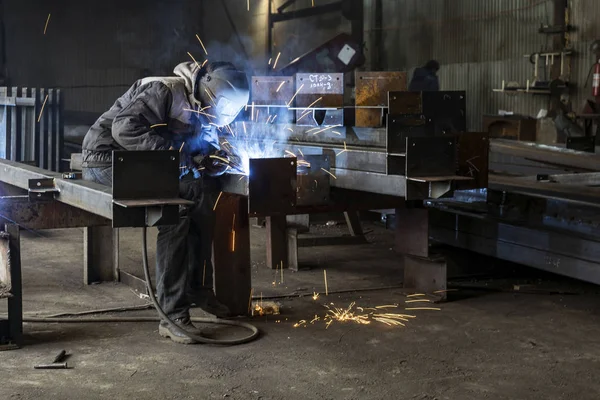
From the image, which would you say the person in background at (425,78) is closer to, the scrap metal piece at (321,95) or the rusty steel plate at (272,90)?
the rusty steel plate at (272,90)

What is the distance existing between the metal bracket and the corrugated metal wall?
847cm

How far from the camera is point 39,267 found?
20.1 ft

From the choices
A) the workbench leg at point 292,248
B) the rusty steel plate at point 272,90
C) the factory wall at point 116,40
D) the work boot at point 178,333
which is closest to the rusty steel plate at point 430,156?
the work boot at point 178,333

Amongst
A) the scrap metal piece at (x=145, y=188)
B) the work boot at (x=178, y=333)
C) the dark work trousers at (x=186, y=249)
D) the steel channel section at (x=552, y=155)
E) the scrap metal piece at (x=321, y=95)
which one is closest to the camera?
the scrap metal piece at (x=145, y=188)

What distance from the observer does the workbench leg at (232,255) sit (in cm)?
465

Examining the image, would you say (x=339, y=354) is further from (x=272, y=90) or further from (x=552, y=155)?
(x=552, y=155)

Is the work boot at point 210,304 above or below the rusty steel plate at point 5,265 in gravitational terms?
below

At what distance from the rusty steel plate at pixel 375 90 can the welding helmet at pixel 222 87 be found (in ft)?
2.29

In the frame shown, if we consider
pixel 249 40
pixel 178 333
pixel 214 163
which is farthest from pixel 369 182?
pixel 249 40

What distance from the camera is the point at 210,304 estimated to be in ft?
15.0

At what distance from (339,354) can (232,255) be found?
992 mm

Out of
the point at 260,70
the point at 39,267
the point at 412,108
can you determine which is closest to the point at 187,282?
the point at 412,108

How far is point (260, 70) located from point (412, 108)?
10.1 m

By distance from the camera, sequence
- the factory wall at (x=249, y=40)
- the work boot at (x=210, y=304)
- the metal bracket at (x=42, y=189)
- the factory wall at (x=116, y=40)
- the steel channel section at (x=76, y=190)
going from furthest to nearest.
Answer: the factory wall at (x=116, y=40)
the factory wall at (x=249, y=40)
the work boot at (x=210, y=304)
the metal bracket at (x=42, y=189)
the steel channel section at (x=76, y=190)
